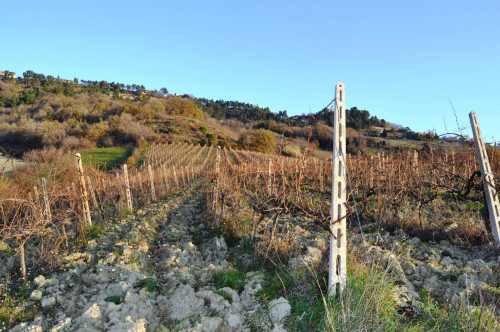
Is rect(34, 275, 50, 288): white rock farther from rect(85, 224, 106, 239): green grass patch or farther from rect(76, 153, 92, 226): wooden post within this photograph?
rect(76, 153, 92, 226): wooden post

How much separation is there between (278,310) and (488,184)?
4.21m

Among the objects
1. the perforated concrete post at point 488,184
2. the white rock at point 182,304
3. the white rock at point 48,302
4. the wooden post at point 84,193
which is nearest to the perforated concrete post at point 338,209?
the white rock at point 182,304

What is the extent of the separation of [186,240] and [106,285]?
276cm

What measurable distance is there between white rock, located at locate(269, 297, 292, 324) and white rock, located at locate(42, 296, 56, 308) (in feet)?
7.93

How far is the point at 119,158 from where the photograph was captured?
3612 centimetres

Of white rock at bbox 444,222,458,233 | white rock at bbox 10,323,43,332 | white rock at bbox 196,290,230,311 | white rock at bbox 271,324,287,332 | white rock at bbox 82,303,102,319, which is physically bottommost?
white rock at bbox 10,323,43,332

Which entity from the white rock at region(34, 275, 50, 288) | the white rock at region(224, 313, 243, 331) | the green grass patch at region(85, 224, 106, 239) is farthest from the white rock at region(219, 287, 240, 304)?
the green grass patch at region(85, 224, 106, 239)

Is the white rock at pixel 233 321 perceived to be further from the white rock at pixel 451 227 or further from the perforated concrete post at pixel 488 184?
the white rock at pixel 451 227

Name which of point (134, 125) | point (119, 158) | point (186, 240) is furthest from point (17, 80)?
point (186, 240)

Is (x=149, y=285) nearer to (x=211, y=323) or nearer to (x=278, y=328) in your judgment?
(x=211, y=323)

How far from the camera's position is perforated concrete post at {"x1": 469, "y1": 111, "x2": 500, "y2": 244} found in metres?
4.96

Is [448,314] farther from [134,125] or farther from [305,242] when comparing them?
[134,125]

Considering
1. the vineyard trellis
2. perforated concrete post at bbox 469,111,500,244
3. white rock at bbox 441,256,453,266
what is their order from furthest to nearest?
perforated concrete post at bbox 469,111,500,244, the vineyard trellis, white rock at bbox 441,256,453,266

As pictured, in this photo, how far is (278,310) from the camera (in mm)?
3098
